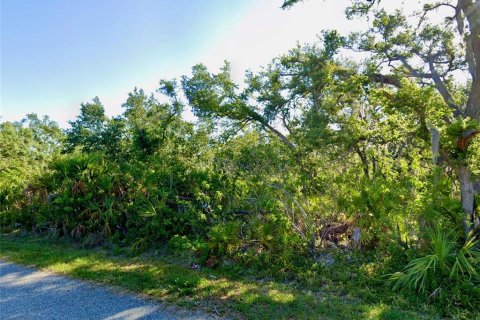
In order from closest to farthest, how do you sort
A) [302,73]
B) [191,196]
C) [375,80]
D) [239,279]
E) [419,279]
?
[419,279]
[239,279]
[191,196]
[375,80]
[302,73]

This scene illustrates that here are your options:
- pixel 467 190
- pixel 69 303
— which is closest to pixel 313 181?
pixel 467 190

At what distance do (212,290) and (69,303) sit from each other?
183cm

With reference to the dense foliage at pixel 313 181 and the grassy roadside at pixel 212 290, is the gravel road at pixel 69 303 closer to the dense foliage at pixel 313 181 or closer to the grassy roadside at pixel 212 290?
the grassy roadside at pixel 212 290

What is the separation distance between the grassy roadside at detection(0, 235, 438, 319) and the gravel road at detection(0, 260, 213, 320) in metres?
0.22

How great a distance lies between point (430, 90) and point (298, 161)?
10.2ft

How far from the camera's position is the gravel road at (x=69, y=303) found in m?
3.46

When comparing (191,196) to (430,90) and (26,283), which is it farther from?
(430,90)

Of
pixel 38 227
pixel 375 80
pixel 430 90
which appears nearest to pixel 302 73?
pixel 375 80

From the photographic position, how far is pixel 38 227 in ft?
26.9

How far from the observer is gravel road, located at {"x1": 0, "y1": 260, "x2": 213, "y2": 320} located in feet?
11.4

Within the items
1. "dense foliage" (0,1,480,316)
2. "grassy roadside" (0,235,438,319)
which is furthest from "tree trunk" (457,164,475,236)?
"grassy roadside" (0,235,438,319)

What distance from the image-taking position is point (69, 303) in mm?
3812

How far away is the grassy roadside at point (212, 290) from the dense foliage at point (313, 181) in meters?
0.46

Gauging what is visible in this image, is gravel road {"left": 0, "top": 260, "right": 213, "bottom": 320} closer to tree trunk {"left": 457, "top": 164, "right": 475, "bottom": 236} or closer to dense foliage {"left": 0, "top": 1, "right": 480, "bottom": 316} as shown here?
dense foliage {"left": 0, "top": 1, "right": 480, "bottom": 316}
